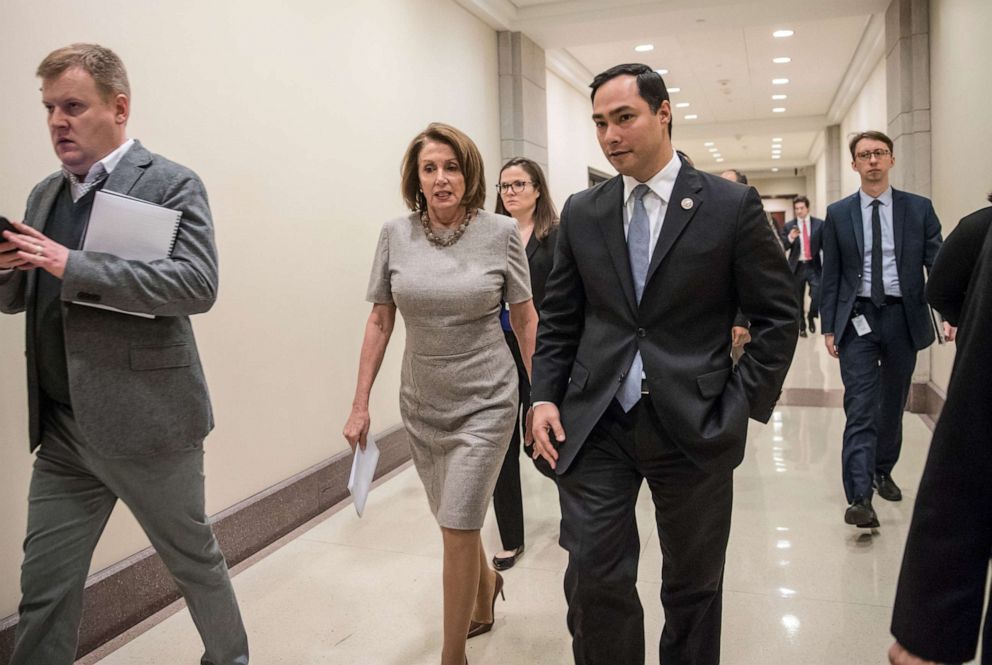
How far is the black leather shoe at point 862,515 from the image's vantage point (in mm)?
3760

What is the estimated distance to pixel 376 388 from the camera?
535 centimetres

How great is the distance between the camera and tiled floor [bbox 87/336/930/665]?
2.81 metres

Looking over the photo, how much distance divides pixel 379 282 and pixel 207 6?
173 cm

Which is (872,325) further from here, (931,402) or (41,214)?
(41,214)

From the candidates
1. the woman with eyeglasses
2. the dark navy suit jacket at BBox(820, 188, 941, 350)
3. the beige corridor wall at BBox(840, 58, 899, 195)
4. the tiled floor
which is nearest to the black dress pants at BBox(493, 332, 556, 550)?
the woman with eyeglasses

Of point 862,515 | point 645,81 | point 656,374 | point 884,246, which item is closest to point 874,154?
point 884,246

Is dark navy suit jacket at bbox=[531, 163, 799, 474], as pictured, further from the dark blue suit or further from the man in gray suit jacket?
the dark blue suit

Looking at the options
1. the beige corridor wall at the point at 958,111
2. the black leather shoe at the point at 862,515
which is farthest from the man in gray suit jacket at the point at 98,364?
the beige corridor wall at the point at 958,111

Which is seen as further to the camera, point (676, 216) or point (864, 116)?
point (864, 116)

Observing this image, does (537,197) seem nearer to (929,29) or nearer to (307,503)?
(307,503)

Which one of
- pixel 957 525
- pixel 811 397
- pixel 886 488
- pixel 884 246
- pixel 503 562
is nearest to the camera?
pixel 957 525

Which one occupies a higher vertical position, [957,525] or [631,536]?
[957,525]

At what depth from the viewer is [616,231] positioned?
79.0 inches

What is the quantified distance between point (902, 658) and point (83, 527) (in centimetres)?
188
